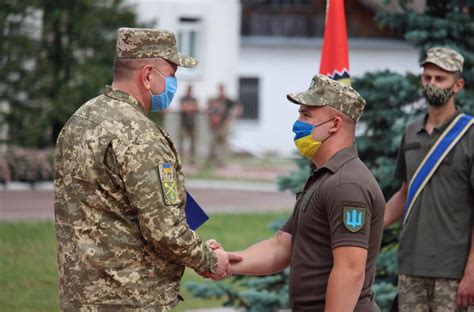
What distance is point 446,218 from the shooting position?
7242 millimetres

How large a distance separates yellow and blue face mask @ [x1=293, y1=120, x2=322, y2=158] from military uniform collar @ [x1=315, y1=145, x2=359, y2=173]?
11cm

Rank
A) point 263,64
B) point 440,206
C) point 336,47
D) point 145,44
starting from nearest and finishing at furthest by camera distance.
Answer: point 145,44 < point 440,206 < point 336,47 < point 263,64

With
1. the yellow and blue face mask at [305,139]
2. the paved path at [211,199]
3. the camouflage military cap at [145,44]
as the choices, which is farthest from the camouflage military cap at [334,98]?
the paved path at [211,199]

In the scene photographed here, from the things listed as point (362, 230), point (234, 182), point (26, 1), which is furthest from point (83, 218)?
point (234, 182)

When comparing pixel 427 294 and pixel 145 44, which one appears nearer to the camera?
pixel 145 44

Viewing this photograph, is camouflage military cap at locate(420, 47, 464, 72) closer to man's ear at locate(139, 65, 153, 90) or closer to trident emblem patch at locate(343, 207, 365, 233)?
trident emblem patch at locate(343, 207, 365, 233)

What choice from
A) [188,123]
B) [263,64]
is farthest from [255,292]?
[263,64]

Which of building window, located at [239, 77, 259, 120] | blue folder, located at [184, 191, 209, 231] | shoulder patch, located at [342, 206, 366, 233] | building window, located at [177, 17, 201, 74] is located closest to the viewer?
shoulder patch, located at [342, 206, 366, 233]

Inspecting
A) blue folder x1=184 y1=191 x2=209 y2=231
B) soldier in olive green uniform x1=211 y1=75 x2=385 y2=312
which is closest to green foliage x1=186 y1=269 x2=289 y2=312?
blue folder x1=184 y1=191 x2=209 y2=231

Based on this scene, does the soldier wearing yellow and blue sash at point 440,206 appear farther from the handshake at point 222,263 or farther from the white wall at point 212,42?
the white wall at point 212,42

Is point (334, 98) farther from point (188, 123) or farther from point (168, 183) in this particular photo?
point (188, 123)

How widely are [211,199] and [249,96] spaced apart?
69.6ft

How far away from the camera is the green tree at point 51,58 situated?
75.2ft

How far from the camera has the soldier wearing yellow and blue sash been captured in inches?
284
